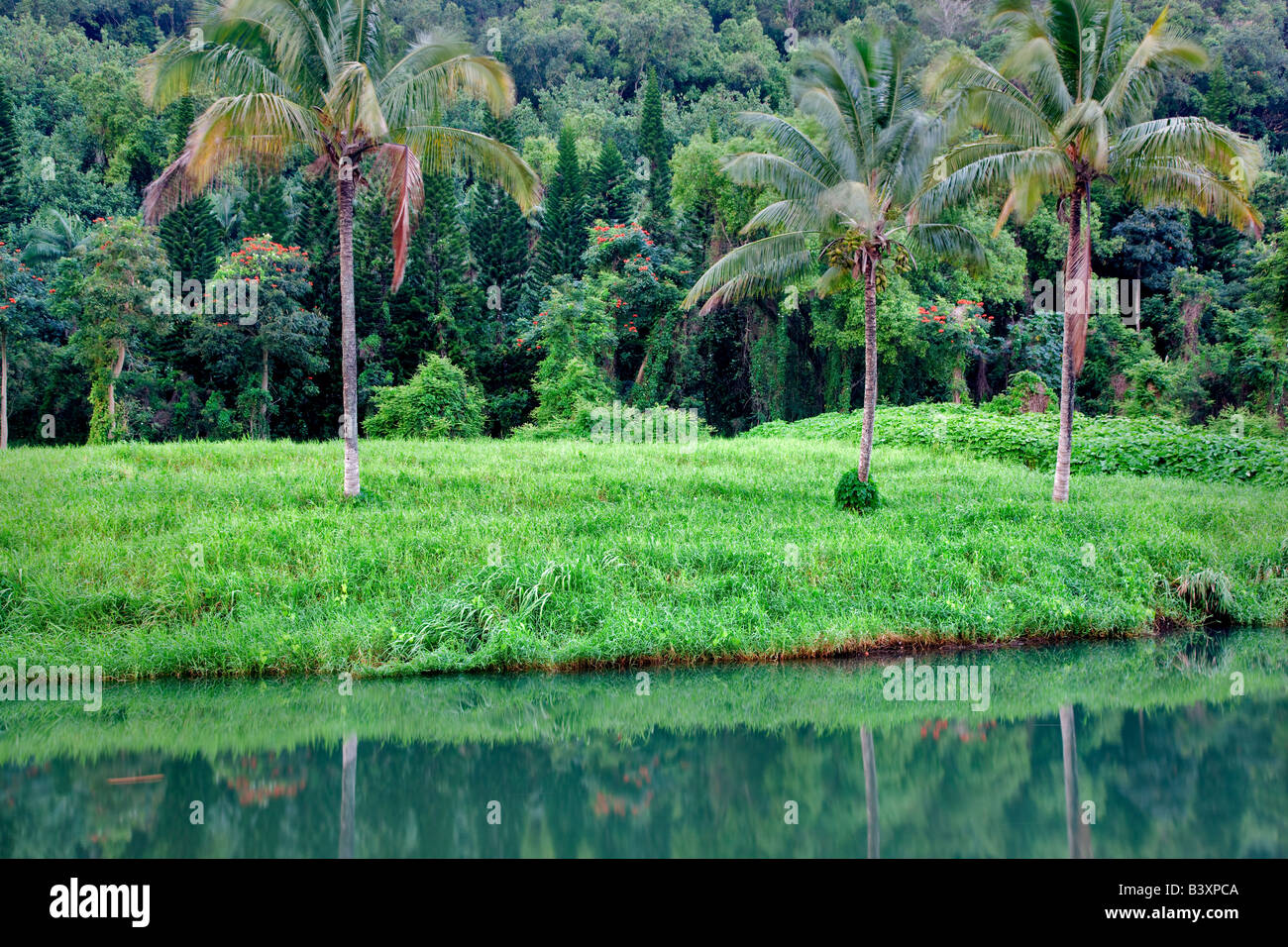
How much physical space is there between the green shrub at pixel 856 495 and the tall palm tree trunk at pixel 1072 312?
2706mm

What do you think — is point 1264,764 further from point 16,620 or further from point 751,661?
point 16,620

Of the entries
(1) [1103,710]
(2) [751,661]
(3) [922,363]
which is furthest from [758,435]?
(1) [1103,710]

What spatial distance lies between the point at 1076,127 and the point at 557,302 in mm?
16235

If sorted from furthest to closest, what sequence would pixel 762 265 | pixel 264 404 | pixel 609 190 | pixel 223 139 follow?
pixel 609 190 < pixel 264 404 < pixel 762 265 < pixel 223 139

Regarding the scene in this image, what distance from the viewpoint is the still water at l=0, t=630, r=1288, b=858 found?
524 cm

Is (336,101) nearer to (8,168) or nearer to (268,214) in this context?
(268,214)

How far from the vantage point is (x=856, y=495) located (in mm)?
12703

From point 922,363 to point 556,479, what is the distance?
16.4 metres

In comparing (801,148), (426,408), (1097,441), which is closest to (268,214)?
(426,408)

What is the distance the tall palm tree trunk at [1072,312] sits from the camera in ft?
39.2

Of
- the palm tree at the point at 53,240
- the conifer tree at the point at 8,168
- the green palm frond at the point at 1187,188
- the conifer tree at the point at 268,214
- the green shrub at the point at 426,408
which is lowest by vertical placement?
the green shrub at the point at 426,408

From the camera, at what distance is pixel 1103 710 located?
308 inches

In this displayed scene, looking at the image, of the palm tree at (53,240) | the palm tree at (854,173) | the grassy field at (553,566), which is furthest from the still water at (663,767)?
the palm tree at (53,240)

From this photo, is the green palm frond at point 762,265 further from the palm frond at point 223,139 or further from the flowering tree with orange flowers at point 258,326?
the flowering tree with orange flowers at point 258,326
